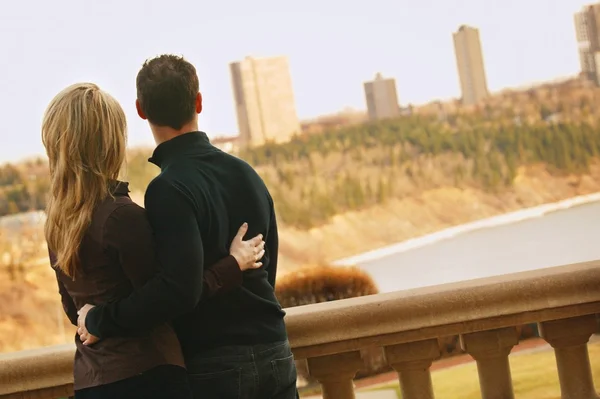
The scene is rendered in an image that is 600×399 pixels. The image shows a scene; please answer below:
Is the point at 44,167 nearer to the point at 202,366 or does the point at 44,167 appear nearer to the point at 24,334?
the point at 24,334

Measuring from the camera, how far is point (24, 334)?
39.0ft

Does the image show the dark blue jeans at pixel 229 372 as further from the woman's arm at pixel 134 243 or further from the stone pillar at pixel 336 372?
the stone pillar at pixel 336 372

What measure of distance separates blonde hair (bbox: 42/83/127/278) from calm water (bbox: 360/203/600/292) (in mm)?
10684

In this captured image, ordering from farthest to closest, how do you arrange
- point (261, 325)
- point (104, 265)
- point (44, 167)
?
point (44, 167)
point (261, 325)
point (104, 265)

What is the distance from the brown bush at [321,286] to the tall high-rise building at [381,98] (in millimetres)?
2930

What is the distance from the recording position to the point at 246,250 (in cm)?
159

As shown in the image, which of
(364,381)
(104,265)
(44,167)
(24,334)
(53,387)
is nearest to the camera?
(104,265)

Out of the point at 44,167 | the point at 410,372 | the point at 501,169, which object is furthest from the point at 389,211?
the point at 410,372

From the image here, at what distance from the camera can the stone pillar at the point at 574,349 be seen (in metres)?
2.06

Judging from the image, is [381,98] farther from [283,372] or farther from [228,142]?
[283,372]

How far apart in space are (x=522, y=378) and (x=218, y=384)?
373 cm

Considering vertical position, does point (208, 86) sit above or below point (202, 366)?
above

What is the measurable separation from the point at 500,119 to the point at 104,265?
40.7 feet

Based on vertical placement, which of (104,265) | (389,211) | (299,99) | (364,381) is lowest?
(364,381)
